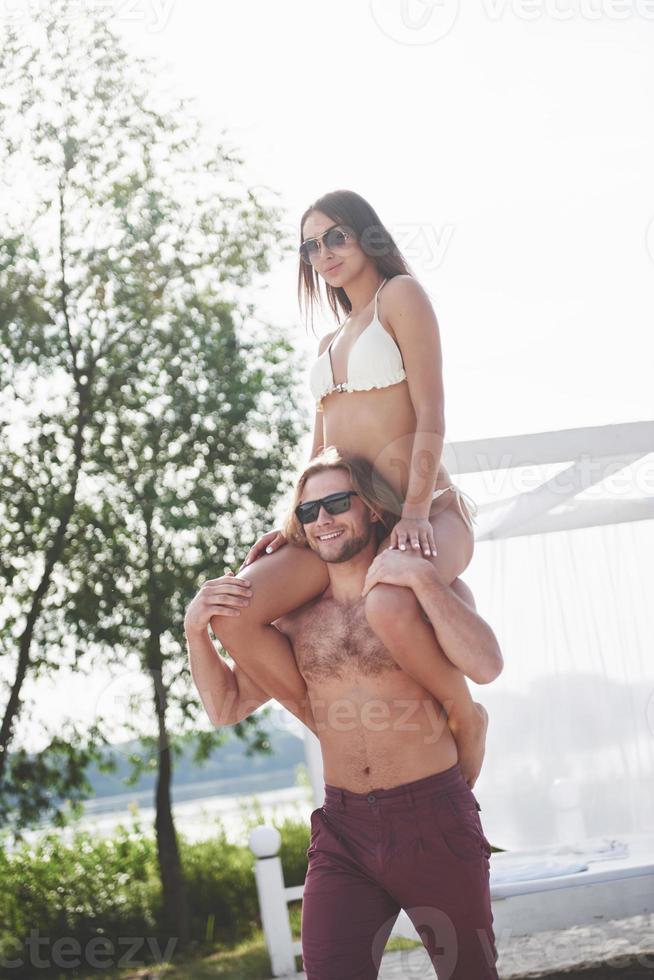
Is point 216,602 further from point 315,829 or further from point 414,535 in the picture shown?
point 315,829

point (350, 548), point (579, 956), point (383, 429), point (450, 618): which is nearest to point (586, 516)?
point (579, 956)

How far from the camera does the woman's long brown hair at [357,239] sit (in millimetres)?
3064

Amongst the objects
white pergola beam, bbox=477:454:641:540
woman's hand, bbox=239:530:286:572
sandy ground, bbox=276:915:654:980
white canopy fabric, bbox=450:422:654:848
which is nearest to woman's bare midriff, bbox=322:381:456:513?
woman's hand, bbox=239:530:286:572

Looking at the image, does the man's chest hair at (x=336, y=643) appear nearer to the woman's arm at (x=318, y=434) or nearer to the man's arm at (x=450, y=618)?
the man's arm at (x=450, y=618)

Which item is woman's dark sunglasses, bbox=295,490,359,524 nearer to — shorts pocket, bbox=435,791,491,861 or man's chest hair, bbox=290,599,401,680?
man's chest hair, bbox=290,599,401,680

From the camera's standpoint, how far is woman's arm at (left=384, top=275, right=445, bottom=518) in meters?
2.81

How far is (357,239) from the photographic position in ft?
10.2

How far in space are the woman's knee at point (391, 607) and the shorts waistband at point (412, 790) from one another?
40cm

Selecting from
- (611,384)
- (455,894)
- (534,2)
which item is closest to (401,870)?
(455,894)

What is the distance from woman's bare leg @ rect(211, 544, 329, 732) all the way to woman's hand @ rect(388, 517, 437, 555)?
27 centimetres

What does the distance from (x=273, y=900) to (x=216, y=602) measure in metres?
5.24

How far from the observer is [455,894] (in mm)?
2572

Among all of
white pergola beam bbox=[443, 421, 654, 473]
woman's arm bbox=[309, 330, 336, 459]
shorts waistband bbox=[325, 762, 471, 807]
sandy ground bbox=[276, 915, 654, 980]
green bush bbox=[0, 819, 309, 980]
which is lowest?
sandy ground bbox=[276, 915, 654, 980]

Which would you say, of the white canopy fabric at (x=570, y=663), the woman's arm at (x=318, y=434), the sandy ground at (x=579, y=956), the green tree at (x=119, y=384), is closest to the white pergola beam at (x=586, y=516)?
the white canopy fabric at (x=570, y=663)
